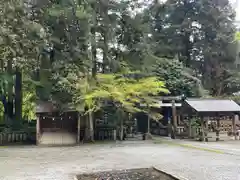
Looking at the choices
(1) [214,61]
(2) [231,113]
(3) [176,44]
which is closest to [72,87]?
(2) [231,113]

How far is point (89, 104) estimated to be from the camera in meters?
14.0

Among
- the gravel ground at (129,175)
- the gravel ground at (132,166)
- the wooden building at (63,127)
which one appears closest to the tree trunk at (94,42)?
the wooden building at (63,127)

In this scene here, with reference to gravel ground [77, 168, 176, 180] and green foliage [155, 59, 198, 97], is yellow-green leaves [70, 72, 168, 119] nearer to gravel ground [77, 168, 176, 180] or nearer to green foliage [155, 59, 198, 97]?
green foliage [155, 59, 198, 97]

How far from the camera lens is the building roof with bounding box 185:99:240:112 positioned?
15091 millimetres

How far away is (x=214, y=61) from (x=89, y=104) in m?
14.3

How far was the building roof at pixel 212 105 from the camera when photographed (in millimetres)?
15091

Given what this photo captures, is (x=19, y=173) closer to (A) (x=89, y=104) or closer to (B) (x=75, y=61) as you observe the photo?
(A) (x=89, y=104)

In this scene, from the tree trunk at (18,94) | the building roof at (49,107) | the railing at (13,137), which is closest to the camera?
the building roof at (49,107)

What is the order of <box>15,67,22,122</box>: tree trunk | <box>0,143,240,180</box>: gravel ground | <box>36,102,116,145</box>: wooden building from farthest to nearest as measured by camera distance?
<box>15,67,22,122</box>: tree trunk
<box>36,102,116,145</box>: wooden building
<box>0,143,240,180</box>: gravel ground

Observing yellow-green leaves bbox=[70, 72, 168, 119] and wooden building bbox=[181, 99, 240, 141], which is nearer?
yellow-green leaves bbox=[70, 72, 168, 119]

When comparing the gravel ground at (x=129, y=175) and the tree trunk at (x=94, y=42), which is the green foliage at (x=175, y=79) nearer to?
the tree trunk at (x=94, y=42)

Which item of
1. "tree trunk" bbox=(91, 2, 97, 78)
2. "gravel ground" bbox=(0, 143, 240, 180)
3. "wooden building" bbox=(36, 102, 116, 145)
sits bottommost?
"gravel ground" bbox=(0, 143, 240, 180)

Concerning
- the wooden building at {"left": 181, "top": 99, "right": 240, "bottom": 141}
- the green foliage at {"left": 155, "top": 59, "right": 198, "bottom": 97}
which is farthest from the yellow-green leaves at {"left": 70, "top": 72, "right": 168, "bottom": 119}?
the green foliage at {"left": 155, "top": 59, "right": 198, "bottom": 97}

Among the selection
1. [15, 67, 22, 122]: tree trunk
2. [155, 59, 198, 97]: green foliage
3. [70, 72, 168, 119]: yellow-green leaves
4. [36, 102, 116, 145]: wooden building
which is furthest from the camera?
[155, 59, 198, 97]: green foliage
